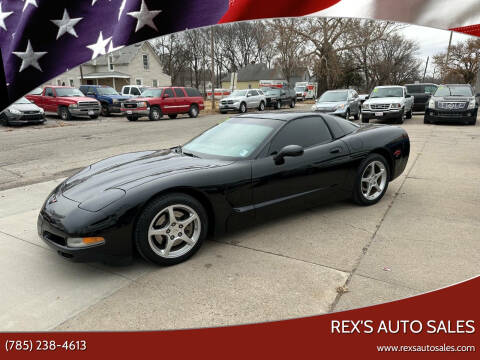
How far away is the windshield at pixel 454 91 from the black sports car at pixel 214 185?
41.0ft

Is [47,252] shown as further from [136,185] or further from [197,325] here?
[197,325]

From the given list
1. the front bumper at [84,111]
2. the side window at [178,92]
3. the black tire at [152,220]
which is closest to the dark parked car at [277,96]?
the side window at [178,92]

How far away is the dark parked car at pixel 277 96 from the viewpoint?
28205 mm

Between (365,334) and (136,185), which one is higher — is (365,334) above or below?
below

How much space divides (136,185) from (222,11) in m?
1.69

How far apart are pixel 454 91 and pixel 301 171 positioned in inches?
570

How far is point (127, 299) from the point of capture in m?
2.74

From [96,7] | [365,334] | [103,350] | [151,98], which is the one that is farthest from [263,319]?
[151,98]

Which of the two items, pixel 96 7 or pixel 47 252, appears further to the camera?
pixel 47 252

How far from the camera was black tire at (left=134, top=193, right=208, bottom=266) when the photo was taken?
301 cm

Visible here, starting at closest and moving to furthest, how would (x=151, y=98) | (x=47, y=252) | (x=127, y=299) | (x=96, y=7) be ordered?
1. (x=96, y=7)
2. (x=127, y=299)
3. (x=47, y=252)
4. (x=151, y=98)

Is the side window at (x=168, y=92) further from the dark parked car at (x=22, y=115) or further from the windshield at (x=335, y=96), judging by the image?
the windshield at (x=335, y=96)

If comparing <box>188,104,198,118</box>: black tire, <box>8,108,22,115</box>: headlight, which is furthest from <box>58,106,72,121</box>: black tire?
<box>188,104,198,118</box>: black tire

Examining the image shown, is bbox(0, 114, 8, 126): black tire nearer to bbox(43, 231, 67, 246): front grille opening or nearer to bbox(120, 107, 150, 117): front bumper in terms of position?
bbox(120, 107, 150, 117): front bumper
